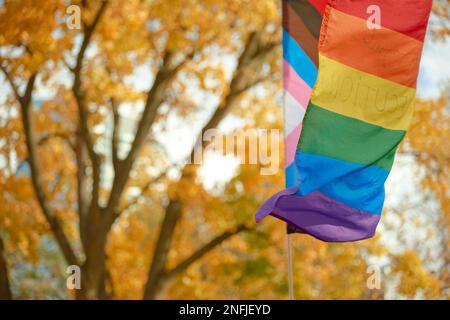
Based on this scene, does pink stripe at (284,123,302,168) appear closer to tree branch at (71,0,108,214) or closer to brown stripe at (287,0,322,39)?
brown stripe at (287,0,322,39)

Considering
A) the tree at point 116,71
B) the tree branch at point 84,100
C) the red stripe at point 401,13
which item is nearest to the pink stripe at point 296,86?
the red stripe at point 401,13

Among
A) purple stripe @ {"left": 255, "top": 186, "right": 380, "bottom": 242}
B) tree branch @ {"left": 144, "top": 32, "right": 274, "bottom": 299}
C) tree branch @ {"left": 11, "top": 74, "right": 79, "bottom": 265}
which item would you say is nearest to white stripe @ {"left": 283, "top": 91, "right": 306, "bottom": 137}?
purple stripe @ {"left": 255, "top": 186, "right": 380, "bottom": 242}

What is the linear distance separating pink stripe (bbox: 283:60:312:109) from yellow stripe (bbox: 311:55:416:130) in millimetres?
828

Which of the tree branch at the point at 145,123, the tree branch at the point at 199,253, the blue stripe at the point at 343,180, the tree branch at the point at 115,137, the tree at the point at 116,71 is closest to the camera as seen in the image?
the blue stripe at the point at 343,180

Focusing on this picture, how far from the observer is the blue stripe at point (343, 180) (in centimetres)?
512

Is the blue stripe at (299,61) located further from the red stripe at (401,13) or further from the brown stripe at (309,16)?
the red stripe at (401,13)

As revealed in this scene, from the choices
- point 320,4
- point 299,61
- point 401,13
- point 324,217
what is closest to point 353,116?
point 324,217

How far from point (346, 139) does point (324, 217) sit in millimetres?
625

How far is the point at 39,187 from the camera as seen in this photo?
35.4 ft

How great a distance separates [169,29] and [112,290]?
16.3 feet

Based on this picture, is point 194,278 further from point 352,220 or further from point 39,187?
point 352,220

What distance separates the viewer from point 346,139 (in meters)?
5.39

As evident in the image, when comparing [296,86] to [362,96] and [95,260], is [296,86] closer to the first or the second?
[362,96]

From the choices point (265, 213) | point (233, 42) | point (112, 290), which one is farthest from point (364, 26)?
point (112, 290)
